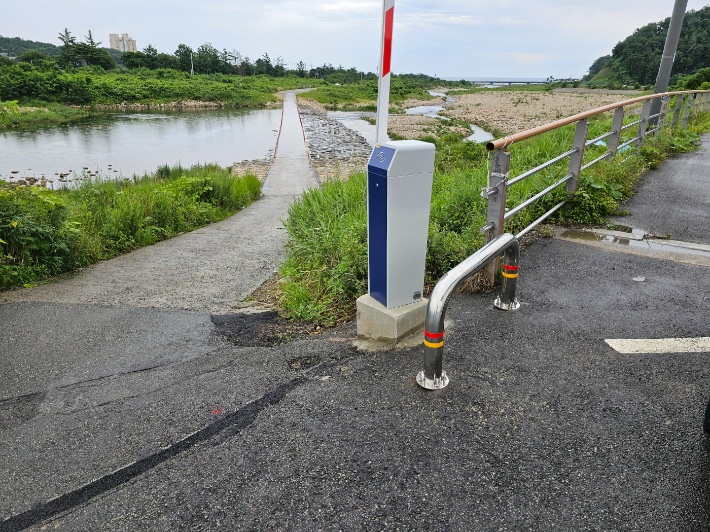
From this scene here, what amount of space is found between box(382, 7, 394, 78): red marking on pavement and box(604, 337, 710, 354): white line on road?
241 cm

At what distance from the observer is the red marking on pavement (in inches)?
126

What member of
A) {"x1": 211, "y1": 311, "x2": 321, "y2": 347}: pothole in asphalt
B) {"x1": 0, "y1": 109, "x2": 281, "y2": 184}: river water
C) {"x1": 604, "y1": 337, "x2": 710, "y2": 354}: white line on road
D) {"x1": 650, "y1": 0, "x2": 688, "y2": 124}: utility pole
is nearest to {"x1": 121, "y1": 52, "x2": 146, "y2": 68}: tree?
{"x1": 0, "y1": 109, "x2": 281, "y2": 184}: river water

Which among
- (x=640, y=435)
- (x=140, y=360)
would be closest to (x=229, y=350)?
(x=140, y=360)

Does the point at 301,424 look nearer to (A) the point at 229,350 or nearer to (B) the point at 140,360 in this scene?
(A) the point at 229,350

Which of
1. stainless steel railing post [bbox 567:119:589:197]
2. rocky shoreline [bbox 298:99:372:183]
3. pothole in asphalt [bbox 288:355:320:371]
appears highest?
stainless steel railing post [bbox 567:119:589:197]

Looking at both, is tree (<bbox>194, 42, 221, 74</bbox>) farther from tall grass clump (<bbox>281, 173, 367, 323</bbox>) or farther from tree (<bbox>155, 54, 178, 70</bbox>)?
tall grass clump (<bbox>281, 173, 367, 323</bbox>)

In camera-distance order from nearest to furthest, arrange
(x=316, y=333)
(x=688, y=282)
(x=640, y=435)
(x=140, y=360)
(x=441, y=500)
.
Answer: (x=441, y=500)
(x=640, y=435)
(x=140, y=360)
(x=316, y=333)
(x=688, y=282)

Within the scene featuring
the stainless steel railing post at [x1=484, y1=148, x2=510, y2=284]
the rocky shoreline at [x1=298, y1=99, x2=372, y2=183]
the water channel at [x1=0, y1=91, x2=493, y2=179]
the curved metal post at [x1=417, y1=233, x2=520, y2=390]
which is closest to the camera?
the curved metal post at [x1=417, y1=233, x2=520, y2=390]

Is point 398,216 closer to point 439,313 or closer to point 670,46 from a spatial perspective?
point 439,313

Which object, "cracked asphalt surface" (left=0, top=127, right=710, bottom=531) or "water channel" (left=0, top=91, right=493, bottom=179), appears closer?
"cracked asphalt surface" (left=0, top=127, right=710, bottom=531)

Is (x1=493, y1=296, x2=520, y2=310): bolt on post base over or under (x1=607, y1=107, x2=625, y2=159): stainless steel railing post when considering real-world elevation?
under

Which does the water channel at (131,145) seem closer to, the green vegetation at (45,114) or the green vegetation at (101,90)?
the green vegetation at (45,114)

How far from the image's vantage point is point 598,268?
15.1 ft

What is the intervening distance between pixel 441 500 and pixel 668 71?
10.9m
